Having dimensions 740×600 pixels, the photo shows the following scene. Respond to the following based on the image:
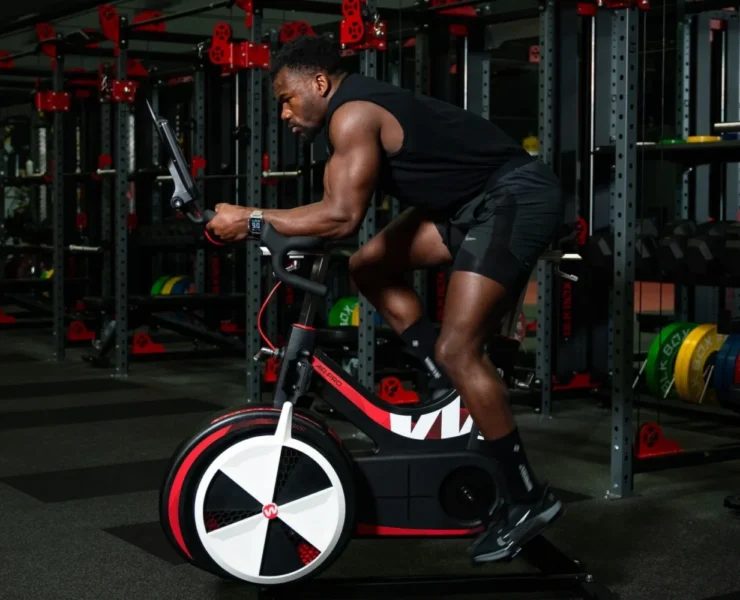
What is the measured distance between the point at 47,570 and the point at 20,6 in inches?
268

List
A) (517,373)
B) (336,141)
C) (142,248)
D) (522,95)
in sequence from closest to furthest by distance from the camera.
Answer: (336,141), (517,373), (142,248), (522,95)

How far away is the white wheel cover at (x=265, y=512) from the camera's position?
256cm

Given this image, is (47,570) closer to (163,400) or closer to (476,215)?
(476,215)

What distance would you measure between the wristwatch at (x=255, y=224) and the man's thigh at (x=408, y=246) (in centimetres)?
44

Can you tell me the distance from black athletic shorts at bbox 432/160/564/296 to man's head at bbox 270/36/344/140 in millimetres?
440

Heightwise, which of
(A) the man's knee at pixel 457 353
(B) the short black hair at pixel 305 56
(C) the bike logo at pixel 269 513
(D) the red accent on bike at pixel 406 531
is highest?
Answer: (B) the short black hair at pixel 305 56

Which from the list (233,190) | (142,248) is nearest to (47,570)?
(142,248)

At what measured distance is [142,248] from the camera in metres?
7.89

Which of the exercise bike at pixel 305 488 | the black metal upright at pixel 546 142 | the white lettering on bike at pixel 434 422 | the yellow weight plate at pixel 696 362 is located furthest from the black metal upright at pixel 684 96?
the exercise bike at pixel 305 488

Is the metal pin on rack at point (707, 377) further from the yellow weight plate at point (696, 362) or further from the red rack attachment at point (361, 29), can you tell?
the red rack attachment at point (361, 29)

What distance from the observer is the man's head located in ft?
8.62

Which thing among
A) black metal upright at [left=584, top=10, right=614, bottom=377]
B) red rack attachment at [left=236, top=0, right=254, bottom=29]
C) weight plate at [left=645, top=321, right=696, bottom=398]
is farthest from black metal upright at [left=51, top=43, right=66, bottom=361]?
weight plate at [left=645, top=321, right=696, bottom=398]

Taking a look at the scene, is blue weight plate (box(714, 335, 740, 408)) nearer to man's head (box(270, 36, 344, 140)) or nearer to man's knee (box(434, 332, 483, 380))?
man's knee (box(434, 332, 483, 380))

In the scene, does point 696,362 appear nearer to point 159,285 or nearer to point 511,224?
point 511,224
